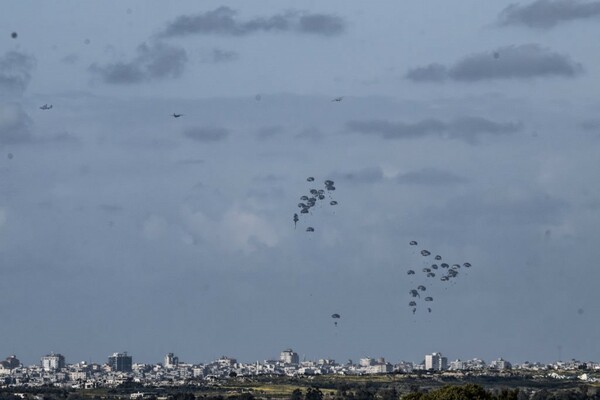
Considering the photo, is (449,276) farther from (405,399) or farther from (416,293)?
(405,399)

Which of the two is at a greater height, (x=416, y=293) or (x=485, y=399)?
(x=416, y=293)

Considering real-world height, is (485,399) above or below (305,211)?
below

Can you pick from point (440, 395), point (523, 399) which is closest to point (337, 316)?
point (523, 399)

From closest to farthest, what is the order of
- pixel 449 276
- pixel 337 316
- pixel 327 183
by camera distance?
1. pixel 327 183
2. pixel 449 276
3. pixel 337 316

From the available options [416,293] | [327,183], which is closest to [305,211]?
[327,183]

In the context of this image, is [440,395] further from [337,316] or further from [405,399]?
[337,316]

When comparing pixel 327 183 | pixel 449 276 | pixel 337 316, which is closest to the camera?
pixel 327 183

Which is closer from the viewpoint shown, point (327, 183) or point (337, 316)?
point (327, 183)

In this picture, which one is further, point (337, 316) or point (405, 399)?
point (337, 316)

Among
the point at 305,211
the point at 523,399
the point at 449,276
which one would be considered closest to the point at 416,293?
the point at 449,276
